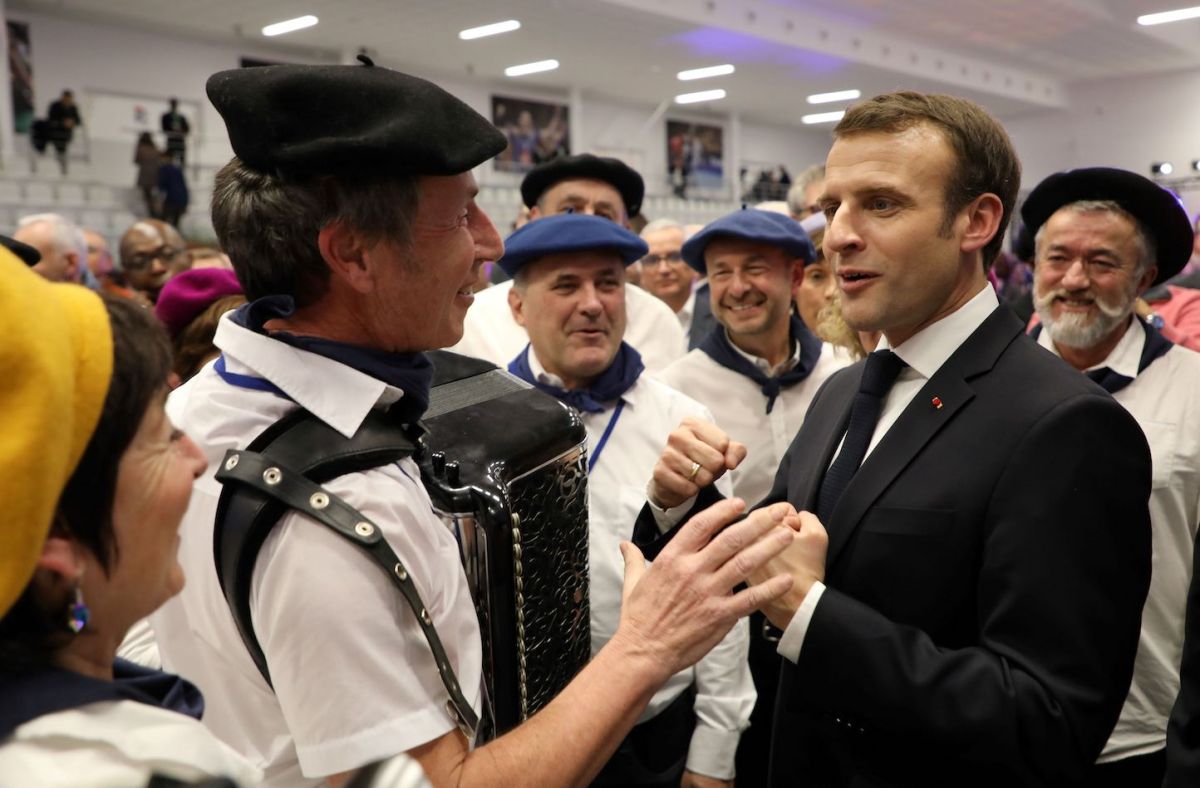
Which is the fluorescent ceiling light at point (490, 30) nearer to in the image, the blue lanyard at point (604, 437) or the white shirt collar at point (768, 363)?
the white shirt collar at point (768, 363)

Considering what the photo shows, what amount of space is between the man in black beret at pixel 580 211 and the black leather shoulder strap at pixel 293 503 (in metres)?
2.25

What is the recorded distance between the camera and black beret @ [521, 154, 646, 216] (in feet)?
13.0

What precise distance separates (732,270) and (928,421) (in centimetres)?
184

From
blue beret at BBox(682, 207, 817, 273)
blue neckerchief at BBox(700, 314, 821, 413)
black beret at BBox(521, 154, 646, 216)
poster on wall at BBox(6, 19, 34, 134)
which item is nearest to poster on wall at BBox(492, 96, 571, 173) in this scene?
poster on wall at BBox(6, 19, 34, 134)

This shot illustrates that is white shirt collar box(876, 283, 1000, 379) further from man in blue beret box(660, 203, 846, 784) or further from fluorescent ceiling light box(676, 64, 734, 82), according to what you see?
fluorescent ceiling light box(676, 64, 734, 82)

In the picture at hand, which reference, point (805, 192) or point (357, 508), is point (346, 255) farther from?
point (805, 192)

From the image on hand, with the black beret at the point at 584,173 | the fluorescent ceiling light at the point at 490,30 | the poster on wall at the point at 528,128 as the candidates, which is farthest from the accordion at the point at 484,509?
the poster on wall at the point at 528,128

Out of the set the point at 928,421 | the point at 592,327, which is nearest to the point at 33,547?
the point at 928,421

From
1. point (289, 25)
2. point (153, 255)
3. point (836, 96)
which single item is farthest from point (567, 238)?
point (836, 96)

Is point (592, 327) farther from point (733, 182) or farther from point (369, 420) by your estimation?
point (733, 182)

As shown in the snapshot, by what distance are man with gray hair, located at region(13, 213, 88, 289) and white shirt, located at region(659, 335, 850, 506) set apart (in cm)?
354

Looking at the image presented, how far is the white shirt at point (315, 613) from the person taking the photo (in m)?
1.22

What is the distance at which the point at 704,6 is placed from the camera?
56.7 ft

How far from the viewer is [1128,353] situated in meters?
2.97
